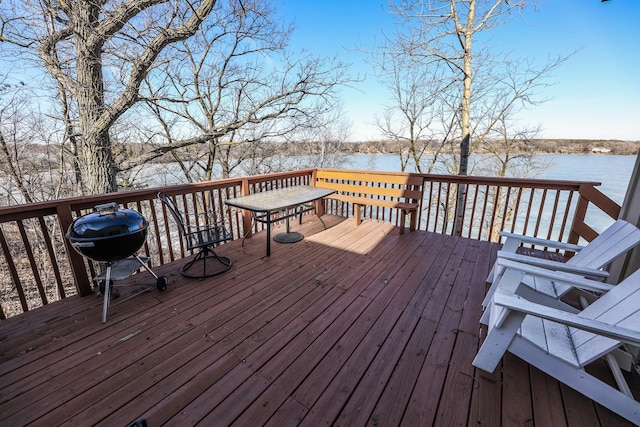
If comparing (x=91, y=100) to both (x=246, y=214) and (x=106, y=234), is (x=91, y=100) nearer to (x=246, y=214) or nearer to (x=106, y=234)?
(x=246, y=214)

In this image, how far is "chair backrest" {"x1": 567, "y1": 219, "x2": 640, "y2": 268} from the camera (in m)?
1.66

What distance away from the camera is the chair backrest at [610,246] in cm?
166

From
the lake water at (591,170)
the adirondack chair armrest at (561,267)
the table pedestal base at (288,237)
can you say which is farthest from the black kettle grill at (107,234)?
the lake water at (591,170)

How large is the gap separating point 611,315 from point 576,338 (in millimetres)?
219

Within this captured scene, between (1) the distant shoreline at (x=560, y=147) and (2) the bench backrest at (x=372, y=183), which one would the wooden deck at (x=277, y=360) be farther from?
(1) the distant shoreline at (x=560, y=147)

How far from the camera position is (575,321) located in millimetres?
1193

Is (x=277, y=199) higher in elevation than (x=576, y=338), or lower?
higher

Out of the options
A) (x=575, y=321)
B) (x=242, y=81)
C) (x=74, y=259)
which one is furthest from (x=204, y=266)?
(x=242, y=81)

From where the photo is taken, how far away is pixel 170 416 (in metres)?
1.27

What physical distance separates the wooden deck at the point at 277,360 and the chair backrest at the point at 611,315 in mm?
282

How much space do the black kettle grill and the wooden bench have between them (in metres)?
2.92

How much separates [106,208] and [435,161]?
34.4 feet

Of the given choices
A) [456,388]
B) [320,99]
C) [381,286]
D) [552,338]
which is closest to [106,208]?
[381,286]

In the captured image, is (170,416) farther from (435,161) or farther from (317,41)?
(435,161)
